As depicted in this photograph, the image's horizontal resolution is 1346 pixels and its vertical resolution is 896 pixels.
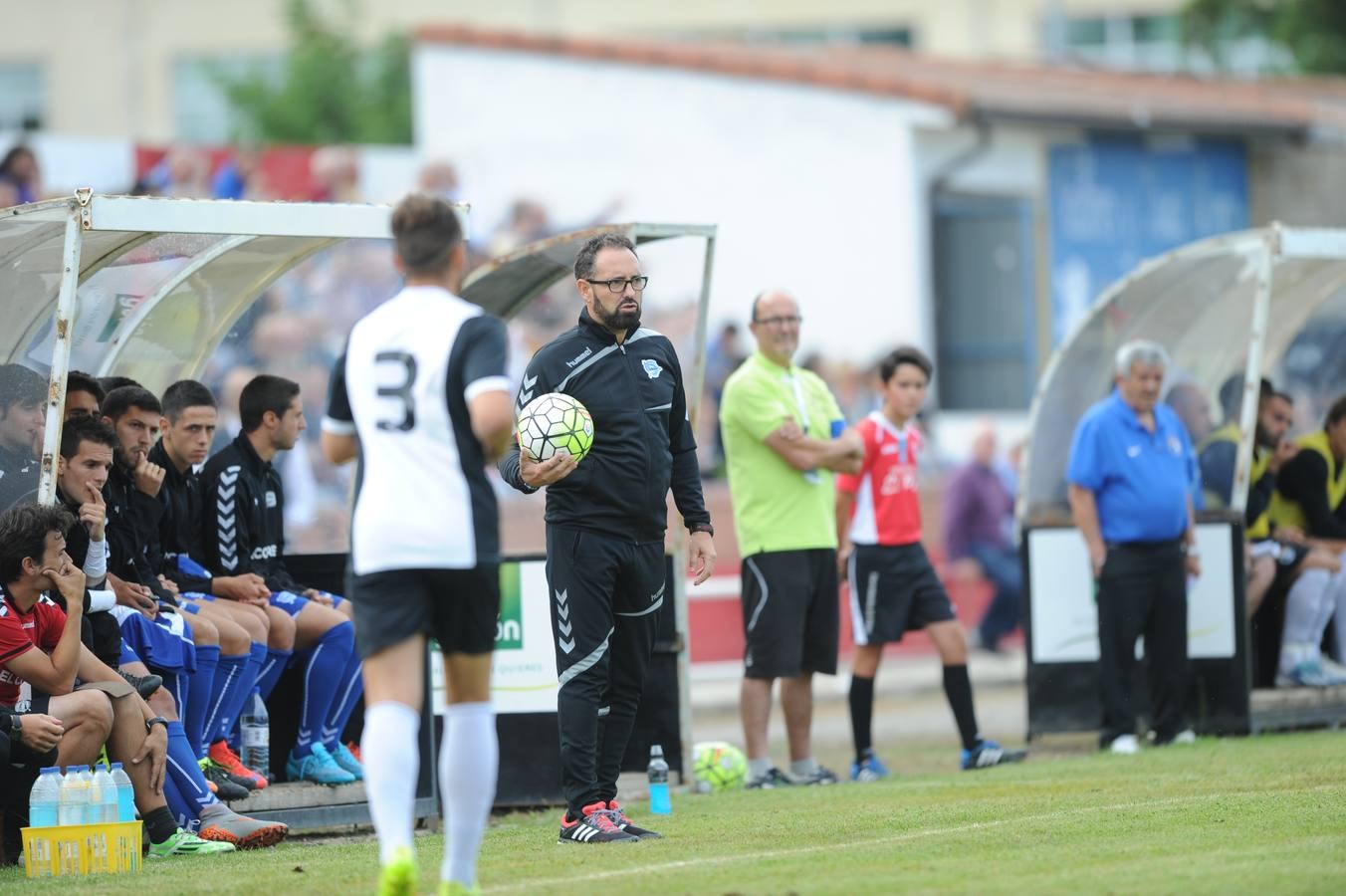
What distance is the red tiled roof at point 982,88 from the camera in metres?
25.3

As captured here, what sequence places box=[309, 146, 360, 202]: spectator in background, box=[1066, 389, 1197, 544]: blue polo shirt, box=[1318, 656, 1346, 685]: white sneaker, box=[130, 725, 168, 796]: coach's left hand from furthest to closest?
box=[309, 146, 360, 202]: spectator in background
box=[1318, 656, 1346, 685]: white sneaker
box=[1066, 389, 1197, 544]: blue polo shirt
box=[130, 725, 168, 796]: coach's left hand

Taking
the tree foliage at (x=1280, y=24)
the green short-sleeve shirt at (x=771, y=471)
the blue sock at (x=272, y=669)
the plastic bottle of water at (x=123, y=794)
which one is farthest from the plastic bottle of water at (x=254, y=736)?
the tree foliage at (x=1280, y=24)

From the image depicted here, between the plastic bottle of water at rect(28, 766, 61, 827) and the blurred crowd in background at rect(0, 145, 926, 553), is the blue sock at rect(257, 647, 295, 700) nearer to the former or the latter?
the plastic bottle of water at rect(28, 766, 61, 827)

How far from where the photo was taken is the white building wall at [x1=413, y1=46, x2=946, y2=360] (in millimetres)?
25578

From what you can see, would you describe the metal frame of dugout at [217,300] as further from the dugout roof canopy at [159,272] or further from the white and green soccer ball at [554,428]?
the white and green soccer ball at [554,428]

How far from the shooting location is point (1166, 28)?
4578 cm

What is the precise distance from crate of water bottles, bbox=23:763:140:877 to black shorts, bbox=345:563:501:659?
2297 mm

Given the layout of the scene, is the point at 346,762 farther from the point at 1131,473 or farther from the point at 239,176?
the point at 239,176

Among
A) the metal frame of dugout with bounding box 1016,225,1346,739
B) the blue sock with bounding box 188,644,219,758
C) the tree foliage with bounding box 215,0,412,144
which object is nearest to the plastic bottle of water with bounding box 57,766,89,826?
the blue sock with bounding box 188,644,219,758

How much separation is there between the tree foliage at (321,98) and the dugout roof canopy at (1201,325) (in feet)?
78.7

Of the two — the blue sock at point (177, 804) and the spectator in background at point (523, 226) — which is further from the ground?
the spectator in background at point (523, 226)

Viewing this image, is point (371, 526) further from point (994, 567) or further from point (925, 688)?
point (994, 567)

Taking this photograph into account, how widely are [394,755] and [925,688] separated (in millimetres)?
13410

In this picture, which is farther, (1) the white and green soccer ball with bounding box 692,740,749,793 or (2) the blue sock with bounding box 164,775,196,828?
(1) the white and green soccer ball with bounding box 692,740,749,793
